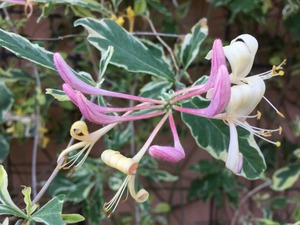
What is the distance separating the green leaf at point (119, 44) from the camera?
25.0 inches

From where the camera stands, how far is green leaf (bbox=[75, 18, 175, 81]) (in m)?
0.64

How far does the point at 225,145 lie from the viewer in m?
0.63

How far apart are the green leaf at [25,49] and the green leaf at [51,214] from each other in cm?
15

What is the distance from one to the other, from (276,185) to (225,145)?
538 millimetres

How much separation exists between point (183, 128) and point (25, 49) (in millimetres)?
870

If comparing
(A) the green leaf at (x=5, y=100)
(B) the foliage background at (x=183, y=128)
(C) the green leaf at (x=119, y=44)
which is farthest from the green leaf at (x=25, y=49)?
(B) the foliage background at (x=183, y=128)

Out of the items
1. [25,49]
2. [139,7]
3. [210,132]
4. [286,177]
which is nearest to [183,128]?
[286,177]

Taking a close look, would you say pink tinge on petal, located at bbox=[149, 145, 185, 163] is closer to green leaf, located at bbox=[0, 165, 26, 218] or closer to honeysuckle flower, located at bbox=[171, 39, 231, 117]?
honeysuckle flower, located at bbox=[171, 39, 231, 117]

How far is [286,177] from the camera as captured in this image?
3.69 ft

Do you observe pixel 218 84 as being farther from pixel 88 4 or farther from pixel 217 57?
pixel 88 4

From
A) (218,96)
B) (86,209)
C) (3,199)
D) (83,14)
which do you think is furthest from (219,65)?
(86,209)

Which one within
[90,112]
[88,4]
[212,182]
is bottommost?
[212,182]

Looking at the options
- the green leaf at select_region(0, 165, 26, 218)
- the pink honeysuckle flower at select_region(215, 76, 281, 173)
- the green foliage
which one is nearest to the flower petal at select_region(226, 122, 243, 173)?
the pink honeysuckle flower at select_region(215, 76, 281, 173)

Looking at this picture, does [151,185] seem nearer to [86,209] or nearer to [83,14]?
[86,209]
